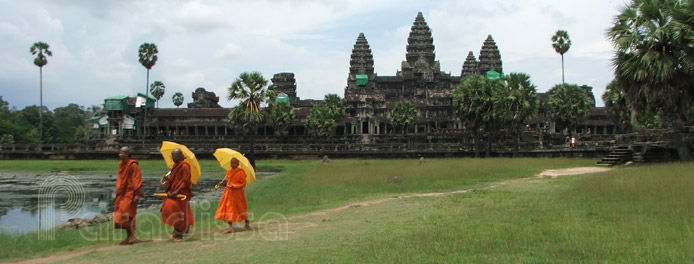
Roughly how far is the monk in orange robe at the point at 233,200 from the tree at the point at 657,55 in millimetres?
20404

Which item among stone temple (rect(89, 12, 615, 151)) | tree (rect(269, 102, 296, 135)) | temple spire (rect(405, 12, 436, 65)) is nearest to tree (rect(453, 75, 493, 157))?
stone temple (rect(89, 12, 615, 151))

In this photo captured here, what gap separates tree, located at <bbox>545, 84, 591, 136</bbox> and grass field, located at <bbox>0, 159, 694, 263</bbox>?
1935 inches

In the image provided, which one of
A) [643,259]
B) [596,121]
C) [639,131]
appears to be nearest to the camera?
[643,259]

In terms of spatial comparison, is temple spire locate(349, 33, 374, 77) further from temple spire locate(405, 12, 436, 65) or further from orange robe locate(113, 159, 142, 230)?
orange robe locate(113, 159, 142, 230)

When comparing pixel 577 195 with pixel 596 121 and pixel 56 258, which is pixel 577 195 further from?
pixel 596 121

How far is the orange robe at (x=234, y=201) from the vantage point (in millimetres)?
12359

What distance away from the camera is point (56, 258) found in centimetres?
1005

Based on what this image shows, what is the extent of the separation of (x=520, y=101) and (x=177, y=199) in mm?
42360

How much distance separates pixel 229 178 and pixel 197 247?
229cm

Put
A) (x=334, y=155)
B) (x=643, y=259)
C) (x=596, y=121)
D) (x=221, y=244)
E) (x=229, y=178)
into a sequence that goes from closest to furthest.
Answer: (x=643, y=259)
(x=221, y=244)
(x=229, y=178)
(x=334, y=155)
(x=596, y=121)

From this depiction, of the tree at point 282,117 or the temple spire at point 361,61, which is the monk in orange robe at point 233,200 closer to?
the tree at point 282,117

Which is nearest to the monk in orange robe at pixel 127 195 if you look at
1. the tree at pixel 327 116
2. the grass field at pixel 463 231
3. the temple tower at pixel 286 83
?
the grass field at pixel 463 231

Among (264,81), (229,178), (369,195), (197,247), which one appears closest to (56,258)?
(197,247)

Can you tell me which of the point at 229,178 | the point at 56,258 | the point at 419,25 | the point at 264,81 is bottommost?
the point at 56,258
